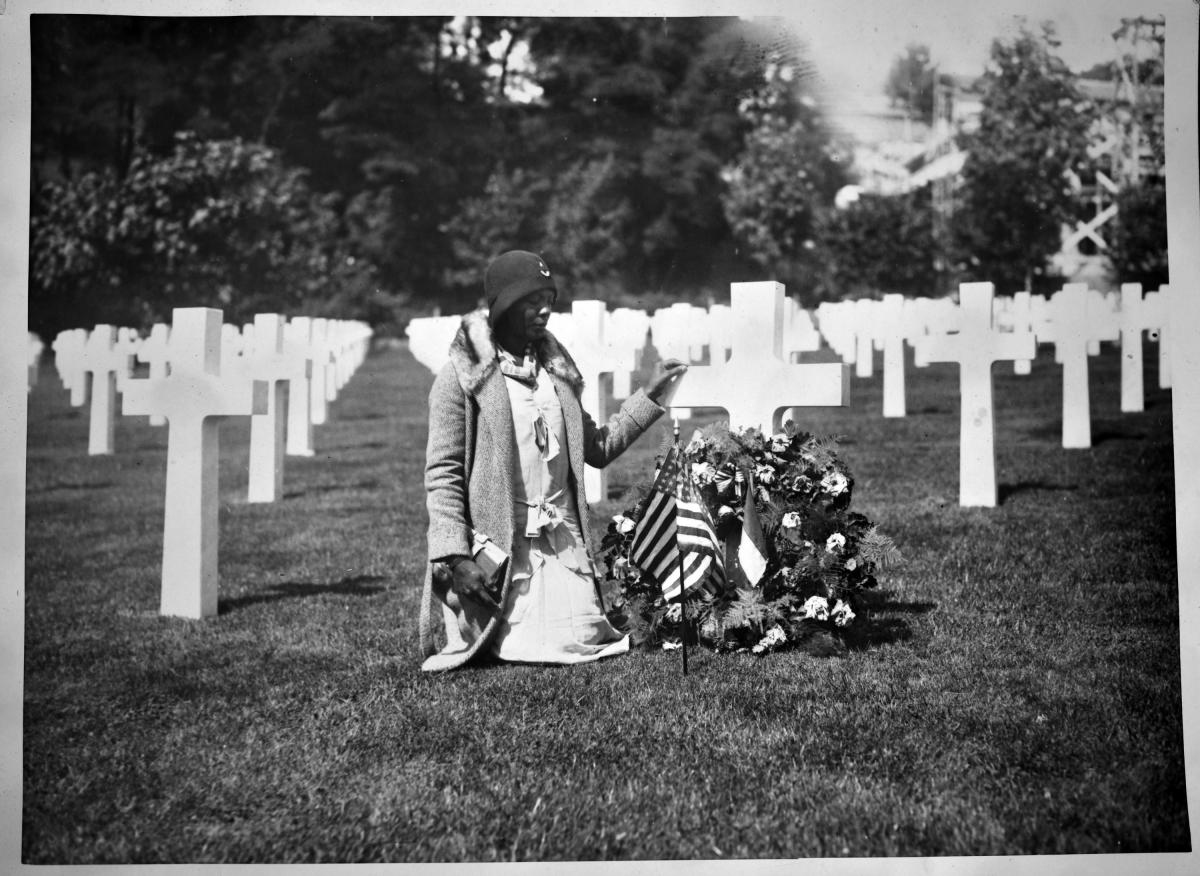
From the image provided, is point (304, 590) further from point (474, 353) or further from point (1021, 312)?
point (1021, 312)

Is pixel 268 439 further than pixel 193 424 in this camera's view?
Yes

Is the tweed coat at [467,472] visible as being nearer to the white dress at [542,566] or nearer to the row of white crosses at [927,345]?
the white dress at [542,566]

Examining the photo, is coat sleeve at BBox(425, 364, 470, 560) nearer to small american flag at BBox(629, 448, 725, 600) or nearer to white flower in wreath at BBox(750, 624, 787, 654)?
small american flag at BBox(629, 448, 725, 600)

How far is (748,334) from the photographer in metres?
5.20

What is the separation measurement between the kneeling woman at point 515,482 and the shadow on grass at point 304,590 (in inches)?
62.3

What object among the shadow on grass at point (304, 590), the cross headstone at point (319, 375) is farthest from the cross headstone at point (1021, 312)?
the shadow on grass at point (304, 590)

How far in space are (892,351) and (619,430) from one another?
7091 millimetres

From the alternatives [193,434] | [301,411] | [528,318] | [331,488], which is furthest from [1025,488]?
[301,411]

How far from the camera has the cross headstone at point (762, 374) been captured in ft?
17.0

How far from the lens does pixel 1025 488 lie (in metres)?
8.05

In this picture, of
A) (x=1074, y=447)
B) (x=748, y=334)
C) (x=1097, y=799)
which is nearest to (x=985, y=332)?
(x=1074, y=447)

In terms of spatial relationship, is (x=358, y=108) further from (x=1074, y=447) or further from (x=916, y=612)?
(x=916, y=612)

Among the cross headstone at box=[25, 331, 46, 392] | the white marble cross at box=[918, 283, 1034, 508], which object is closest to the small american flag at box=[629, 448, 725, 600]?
the white marble cross at box=[918, 283, 1034, 508]

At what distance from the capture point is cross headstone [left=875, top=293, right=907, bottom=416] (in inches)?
435
